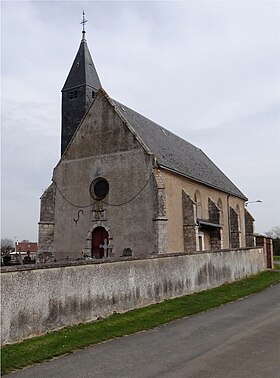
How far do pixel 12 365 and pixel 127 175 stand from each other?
14.7m

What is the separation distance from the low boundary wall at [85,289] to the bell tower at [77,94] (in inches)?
613

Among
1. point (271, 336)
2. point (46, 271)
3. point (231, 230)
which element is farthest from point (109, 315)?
point (231, 230)

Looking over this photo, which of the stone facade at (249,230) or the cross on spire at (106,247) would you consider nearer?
the cross on spire at (106,247)

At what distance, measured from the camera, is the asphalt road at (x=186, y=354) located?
650cm

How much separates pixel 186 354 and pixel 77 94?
2441 cm

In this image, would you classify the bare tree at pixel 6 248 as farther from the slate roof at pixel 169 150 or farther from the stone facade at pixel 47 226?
the slate roof at pixel 169 150

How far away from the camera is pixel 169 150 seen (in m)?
25.5

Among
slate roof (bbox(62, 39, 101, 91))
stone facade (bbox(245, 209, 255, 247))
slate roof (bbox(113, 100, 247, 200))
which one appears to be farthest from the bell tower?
stone facade (bbox(245, 209, 255, 247))

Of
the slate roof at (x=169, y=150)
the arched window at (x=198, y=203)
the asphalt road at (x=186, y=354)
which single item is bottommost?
the asphalt road at (x=186, y=354)

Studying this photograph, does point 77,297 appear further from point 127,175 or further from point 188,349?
point 127,175

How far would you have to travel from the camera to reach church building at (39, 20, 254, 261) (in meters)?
20.1

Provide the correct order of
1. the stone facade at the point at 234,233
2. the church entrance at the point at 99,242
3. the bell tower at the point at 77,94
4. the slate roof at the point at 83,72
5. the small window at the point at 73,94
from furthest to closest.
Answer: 1. the stone facade at the point at 234,233
2. the slate roof at the point at 83,72
3. the small window at the point at 73,94
4. the bell tower at the point at 77,94
5. the church entrance at the point at 99,242

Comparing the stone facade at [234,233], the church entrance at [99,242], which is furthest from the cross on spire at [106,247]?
the stone facade at [234,233]

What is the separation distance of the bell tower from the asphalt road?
65.4ft
